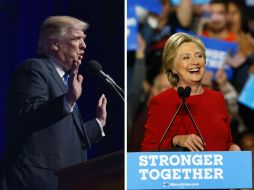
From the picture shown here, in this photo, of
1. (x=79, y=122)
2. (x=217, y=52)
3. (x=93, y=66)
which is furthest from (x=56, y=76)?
(x=217, y=52)

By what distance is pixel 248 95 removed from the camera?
494 centimetres

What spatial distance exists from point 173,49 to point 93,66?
2.12ft

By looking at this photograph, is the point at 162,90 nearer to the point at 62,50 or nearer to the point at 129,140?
the point at 129,140

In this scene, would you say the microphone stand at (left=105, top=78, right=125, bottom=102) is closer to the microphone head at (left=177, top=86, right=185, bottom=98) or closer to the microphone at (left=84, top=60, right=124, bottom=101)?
the microphone at (left=84, top=60, right=124, bottom=101)

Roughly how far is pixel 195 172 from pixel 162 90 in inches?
27.1

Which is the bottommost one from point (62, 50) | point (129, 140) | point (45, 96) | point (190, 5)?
point (129, 140)

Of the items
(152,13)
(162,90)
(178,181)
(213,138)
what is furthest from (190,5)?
(178,181)

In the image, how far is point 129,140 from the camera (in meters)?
4.94

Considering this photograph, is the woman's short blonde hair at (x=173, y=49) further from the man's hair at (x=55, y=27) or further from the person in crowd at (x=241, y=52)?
the man's hair at (x=55, y=27)

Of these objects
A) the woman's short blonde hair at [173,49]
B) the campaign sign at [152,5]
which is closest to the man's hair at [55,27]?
the campaign sign at [152,5]

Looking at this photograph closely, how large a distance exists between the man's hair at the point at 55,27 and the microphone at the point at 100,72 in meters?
0.29

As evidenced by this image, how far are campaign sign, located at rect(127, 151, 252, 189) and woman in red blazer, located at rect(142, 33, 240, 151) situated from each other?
69 millimetres

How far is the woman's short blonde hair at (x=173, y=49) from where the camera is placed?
5000 millimetres

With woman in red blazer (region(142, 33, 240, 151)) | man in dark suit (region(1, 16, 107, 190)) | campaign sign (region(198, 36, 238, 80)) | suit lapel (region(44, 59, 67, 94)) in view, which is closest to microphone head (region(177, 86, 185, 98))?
woman in red blazer (region(142, 33, 240, 151))
